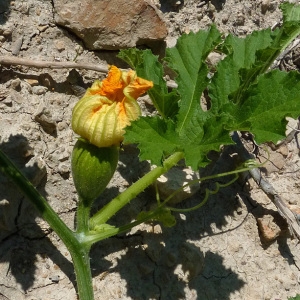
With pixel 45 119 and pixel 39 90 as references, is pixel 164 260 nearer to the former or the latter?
pixel 45 119

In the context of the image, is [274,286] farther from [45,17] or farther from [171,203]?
[45,17]

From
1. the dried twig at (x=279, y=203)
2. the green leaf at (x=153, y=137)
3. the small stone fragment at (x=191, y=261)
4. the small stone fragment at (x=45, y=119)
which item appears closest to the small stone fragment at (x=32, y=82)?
the small stone fragment at (x=45, y=119)

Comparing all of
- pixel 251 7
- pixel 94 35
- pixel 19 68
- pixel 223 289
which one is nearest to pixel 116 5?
pixel 94 35

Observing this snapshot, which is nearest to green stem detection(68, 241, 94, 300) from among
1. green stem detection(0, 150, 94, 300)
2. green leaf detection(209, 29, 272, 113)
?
green stem detection(0, 150, 94, 300)

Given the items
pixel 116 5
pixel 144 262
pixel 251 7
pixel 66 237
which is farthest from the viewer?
pixel 251 7

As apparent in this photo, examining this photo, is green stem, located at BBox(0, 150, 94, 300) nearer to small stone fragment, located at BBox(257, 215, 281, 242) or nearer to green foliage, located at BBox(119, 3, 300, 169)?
green foliage, located at BBox(119, 3, 300, 169)

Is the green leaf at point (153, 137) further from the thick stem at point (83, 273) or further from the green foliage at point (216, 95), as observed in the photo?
the thick stem at point (83, 273)
